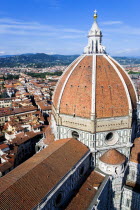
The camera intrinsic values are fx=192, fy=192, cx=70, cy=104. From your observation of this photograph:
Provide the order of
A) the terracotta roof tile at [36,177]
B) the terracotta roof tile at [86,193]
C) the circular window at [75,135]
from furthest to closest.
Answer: the circular window at [75,135], the terracotta roof tile at [86,193], the terracotta roof tile at [36,177]

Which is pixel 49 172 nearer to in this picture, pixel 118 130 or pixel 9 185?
pixel 9 185

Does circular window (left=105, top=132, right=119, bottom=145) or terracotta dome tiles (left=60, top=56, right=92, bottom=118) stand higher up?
terracotta dome tiles (left=60, top=56, right=92, bottom=118)

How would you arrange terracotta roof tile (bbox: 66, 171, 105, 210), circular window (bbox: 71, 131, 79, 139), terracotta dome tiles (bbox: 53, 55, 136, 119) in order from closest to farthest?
terracotta roof tile (bbox: 66, 171, 105, 210), terracotta dome tiles (bbox: 53, 55, 136, 119), circular window (bbox: 71, 131, 79, 139)

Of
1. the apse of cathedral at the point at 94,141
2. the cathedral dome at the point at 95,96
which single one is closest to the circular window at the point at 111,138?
the apse of cathedral at the point at 94,141

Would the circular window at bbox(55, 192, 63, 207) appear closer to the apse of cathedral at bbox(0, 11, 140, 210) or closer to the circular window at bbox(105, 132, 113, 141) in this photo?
the apse of cathedral at bbox(0, 11, 140, 210)

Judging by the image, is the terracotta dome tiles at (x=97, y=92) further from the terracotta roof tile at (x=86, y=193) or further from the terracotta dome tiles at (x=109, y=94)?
the terracotta roof tile at (x=86, y=193)

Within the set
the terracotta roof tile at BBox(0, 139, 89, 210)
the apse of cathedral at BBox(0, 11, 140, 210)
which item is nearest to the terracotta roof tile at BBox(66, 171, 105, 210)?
the apse of cathedral at BBox(0, 11, 140, 210)

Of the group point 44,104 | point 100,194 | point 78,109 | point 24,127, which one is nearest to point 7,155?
point 24,127
